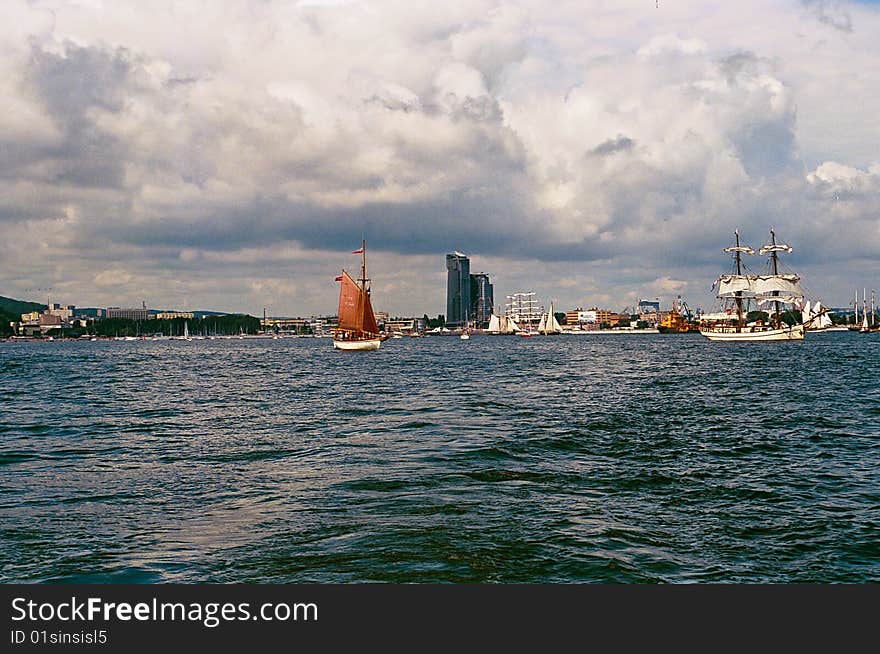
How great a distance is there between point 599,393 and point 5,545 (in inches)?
1300

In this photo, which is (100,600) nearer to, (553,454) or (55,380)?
(553,454)

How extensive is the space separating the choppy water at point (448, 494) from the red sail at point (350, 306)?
77.9 meters

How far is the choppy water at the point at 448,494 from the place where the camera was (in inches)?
421

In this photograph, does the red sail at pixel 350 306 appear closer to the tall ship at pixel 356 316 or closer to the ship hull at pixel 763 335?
the tall ship at pixel 356 316

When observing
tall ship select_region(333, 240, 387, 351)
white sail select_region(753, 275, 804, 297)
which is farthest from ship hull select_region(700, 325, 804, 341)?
tall ship select_region(333, 240, 387, 351)

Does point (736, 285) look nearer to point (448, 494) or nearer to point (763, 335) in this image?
point (763, 335)

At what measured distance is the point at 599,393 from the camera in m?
41.2

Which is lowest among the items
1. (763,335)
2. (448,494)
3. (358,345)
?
(448,494)

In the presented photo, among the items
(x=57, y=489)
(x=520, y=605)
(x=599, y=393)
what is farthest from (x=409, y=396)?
(x=520, y=605)

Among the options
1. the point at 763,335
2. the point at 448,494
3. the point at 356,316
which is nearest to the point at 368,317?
the point at 356,316

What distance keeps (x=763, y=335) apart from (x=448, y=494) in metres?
150

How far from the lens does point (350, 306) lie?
114438mm

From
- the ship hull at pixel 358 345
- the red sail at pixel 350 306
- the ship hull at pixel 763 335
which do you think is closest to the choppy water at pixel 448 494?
the red sail at pixel 350 306

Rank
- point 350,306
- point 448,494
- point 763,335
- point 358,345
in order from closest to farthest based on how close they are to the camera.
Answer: point 448,494, point 350,306, point 358,345, point 763,335
